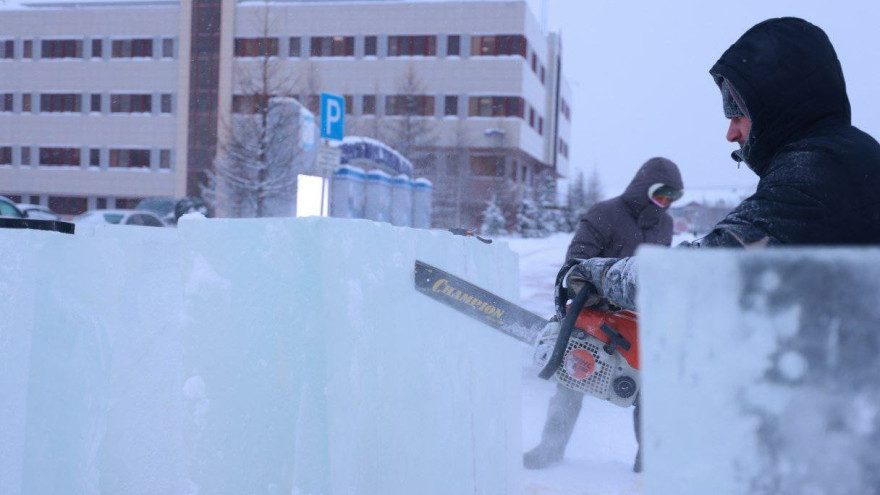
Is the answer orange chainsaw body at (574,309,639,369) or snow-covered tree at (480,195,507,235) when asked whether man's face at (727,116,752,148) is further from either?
snow-covered tree at (480,195,507,235)

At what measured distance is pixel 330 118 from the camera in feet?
37.3

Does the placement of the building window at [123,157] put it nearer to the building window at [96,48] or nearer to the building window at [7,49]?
the building window at [96,48]

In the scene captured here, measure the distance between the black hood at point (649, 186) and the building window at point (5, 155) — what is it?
51.3 m

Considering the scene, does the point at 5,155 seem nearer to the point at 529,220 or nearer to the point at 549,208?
the point at 529,220

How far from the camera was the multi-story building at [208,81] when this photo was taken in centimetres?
4256

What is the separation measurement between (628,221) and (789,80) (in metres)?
2.65

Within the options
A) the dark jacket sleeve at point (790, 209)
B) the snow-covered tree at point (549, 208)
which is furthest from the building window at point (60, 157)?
the dark jacket sleeve at point (790, 209)

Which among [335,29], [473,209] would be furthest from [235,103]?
[473,209]

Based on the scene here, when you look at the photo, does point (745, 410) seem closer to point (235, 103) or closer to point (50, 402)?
point (50, 402)

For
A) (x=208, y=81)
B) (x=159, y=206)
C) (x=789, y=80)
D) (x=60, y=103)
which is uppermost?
(x=208, y=81)

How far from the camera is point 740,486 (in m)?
0.91

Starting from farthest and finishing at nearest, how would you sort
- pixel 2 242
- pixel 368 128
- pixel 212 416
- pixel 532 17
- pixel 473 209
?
pixel 532 17 → pixel 368 128 → pixel 473 209 → pixel 2 242 → pixel 212 416

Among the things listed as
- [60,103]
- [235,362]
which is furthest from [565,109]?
[235,362]

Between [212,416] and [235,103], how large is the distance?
149 ft
